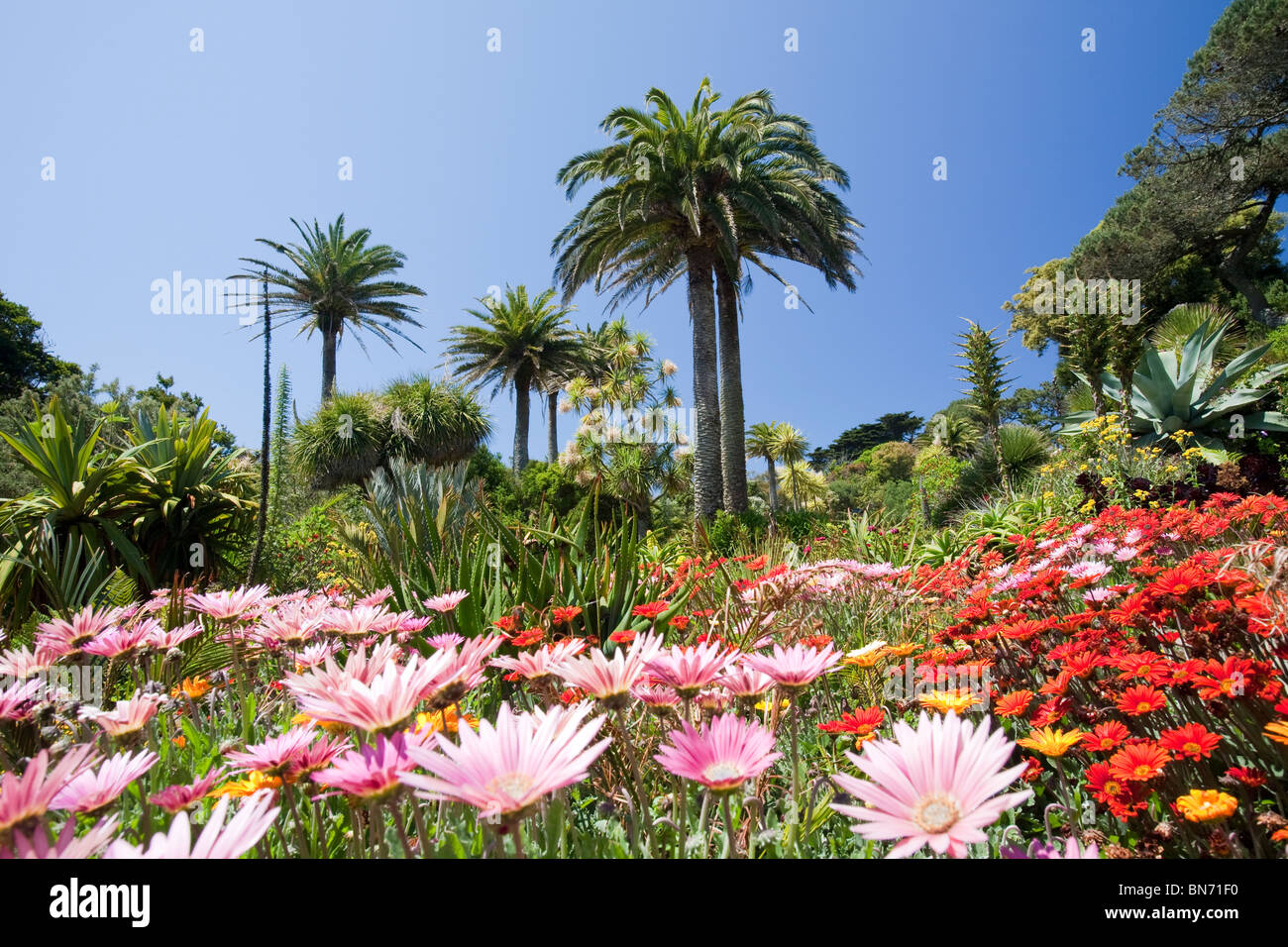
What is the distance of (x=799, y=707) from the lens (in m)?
1.79

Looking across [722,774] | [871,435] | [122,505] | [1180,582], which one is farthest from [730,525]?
[871,435]

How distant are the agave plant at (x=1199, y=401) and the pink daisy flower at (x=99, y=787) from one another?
11.2 meters

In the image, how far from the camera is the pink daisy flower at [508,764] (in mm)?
508

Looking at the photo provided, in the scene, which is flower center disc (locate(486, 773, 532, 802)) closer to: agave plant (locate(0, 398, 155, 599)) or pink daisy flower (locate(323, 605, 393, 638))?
pink daisy flower (locate(323, 605, 393, 638))

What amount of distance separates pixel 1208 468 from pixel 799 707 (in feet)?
20.3

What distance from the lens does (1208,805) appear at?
2.53ft

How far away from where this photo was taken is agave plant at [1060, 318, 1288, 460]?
27.8 ft

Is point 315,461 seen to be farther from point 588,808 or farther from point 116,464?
point 588,808

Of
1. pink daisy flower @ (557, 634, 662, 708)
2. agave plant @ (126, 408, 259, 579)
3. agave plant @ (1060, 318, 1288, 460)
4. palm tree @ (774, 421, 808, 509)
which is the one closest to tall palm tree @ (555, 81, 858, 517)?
agave plant @ (1060, 318, 1288, 460)

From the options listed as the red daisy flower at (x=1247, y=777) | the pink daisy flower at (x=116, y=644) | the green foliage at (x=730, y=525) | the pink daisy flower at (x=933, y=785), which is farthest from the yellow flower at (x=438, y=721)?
the green foliage at (x=730, y=525)

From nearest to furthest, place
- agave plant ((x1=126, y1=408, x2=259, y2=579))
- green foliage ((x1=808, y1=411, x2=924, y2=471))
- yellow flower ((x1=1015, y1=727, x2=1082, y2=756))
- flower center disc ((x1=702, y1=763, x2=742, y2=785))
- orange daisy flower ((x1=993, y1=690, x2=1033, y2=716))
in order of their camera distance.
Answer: flower center disc ((x1=702, y1=763, x2=742, y2=785)) → yellow flower ((x1=1015, y1=727, x2=1082, y2=756)) → orange daisy flower ((x1=993, y1=690, x2=1033, y2=716)) → agave plant ((x1=126, y1=408, x2=259, y2=579)) → green foliage ((x1=808, y1=411, x2=924, y2=471))

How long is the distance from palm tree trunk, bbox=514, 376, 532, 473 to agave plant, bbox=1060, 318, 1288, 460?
61.7 feet

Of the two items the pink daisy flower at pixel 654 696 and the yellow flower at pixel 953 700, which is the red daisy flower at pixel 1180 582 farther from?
the pink daisy flower at pixel 654 696

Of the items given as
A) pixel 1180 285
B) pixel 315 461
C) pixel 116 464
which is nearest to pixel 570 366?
pixel 315 461
